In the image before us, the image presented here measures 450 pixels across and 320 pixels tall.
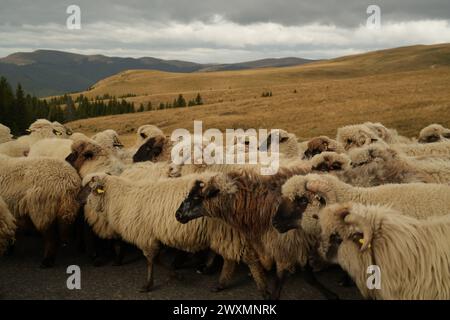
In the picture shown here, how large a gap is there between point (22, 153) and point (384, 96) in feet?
126

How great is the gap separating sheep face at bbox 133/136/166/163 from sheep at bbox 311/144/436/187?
457 centimetres

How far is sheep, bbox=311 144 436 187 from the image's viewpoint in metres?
8.57

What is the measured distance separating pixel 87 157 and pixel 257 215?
5.05m

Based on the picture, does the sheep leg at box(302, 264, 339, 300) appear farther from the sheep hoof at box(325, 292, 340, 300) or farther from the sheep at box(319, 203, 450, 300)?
A: the sheep at box(319, 203, 450, 300)

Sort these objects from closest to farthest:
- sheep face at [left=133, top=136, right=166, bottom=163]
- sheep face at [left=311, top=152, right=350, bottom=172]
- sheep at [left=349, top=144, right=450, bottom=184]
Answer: sheep at [left=349, top=144, right=450, bottom=184] → sheep face at [left=311, top=152, right=350, bottom=172] → sheep face at [left=133, top=136, right=166, bottom=163]

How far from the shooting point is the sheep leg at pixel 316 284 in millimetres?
7419

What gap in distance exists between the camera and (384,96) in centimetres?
4428

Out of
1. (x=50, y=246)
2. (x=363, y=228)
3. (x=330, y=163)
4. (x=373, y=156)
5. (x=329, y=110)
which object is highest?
(x=329, y=110)

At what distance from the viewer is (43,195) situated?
8688 mm

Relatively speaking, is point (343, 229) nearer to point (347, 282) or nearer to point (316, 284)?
point (316, 284)

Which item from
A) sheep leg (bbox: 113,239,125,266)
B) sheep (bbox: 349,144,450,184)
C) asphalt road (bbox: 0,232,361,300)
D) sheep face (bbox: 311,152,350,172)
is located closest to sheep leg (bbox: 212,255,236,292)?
asphalt road (bbox: 0,232,361,300)

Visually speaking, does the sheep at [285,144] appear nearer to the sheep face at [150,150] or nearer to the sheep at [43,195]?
the sheep face at [150,150]

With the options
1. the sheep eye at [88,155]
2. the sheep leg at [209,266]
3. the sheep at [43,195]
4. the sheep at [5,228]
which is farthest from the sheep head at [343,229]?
the sheep eye at [88,155]

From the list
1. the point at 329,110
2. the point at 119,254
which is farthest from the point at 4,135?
the point at 329,110
